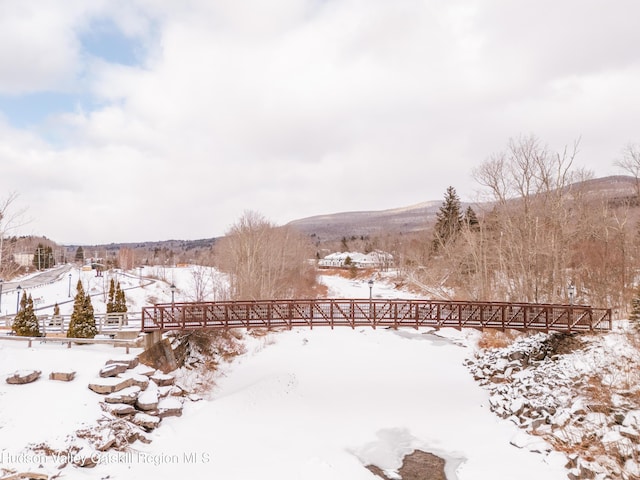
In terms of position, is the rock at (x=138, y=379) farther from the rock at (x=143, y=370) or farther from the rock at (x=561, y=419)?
the rock at (x=561, y=419)

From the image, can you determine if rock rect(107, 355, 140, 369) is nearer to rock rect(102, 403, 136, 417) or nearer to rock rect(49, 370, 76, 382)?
rock rect(49, 370, 76, 382)

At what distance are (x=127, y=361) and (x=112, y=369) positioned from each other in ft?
3.54

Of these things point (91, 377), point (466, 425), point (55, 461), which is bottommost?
point (466, 425)

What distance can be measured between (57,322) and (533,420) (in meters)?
24.8

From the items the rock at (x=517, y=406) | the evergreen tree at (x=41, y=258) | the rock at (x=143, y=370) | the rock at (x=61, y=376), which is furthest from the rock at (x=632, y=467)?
the evergreen tree at (x=41, y=258)

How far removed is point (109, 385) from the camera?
14.6 meters

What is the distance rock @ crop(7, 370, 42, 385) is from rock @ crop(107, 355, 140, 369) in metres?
2.51

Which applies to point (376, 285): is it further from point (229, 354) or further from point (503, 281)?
point (229, 354)

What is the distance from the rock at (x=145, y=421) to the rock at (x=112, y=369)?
7.49ft

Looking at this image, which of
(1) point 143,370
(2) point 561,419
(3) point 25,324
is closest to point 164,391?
(1) point 143,370

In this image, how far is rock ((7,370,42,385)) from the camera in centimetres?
1428

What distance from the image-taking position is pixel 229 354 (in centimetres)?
2661

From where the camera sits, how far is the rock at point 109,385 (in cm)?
1450

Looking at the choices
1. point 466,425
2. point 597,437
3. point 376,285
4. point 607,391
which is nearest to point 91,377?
point 466,425
